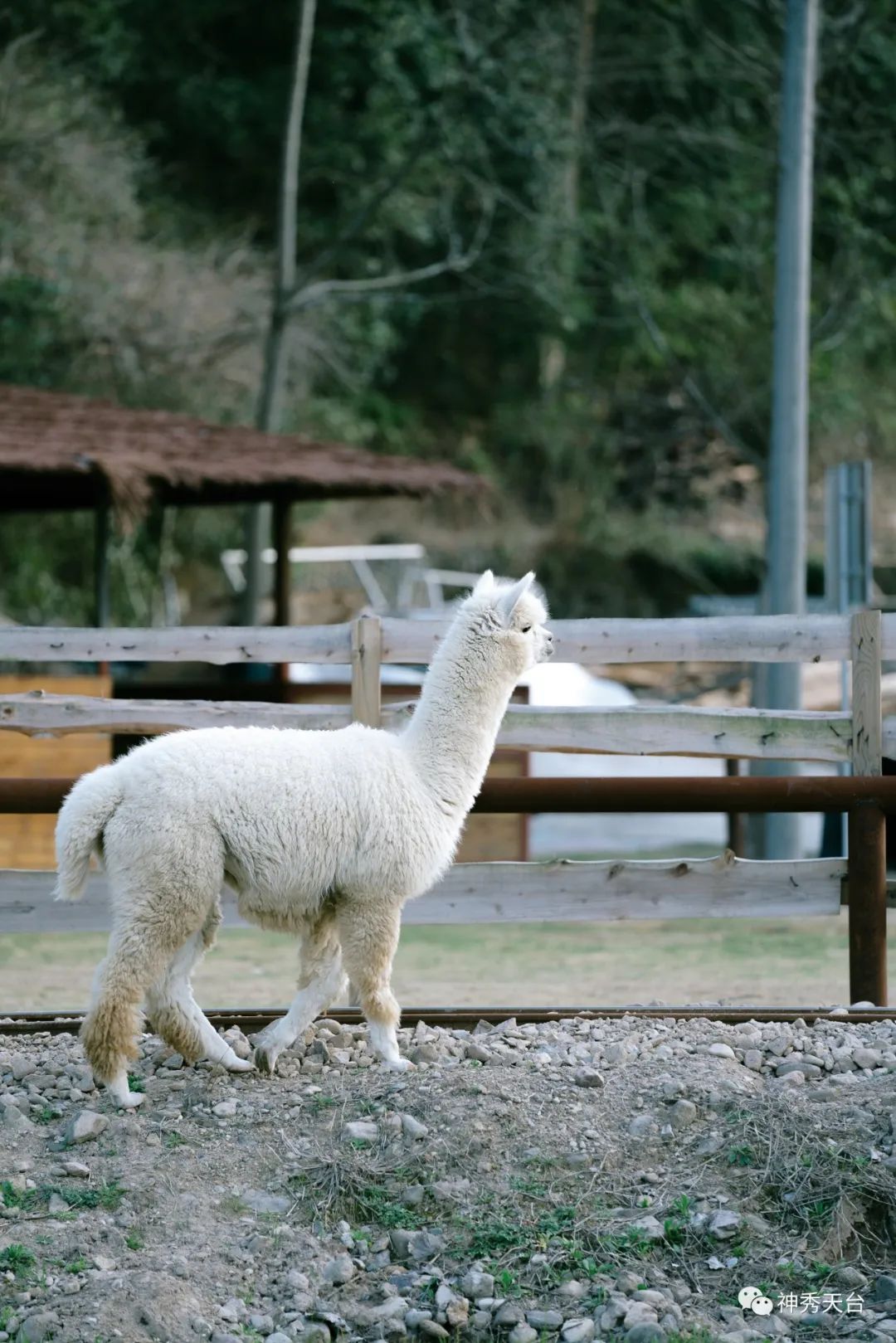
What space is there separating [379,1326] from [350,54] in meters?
26.7

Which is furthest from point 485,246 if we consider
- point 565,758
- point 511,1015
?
point 511,1015

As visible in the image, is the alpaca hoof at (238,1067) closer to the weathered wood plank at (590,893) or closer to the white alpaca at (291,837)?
the white alpaca at (291,837)

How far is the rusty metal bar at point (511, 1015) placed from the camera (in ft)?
21.0

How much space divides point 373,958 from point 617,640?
2.52 meters

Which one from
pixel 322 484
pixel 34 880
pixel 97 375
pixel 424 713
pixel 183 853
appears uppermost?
pixel 97 375

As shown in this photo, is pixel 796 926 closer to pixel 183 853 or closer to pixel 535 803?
pixel 535 803

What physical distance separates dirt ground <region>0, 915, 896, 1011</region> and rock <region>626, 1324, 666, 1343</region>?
2.62 m

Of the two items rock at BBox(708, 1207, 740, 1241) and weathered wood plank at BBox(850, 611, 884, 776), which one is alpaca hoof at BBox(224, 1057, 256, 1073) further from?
weathered wood plank at BBox(850, 611, 884, 776)

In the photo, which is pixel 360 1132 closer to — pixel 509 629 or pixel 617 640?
pixel 509 629

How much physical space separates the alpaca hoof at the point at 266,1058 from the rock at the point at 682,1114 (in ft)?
4.39

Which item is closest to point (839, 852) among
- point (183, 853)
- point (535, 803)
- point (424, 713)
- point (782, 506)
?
point (782, 506)

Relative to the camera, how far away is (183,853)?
5301 millimetres

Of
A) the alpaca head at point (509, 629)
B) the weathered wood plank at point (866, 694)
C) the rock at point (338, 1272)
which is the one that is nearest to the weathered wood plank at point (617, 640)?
the weathered wood plank at point (866, 694)

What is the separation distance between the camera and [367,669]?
24.0 feet
